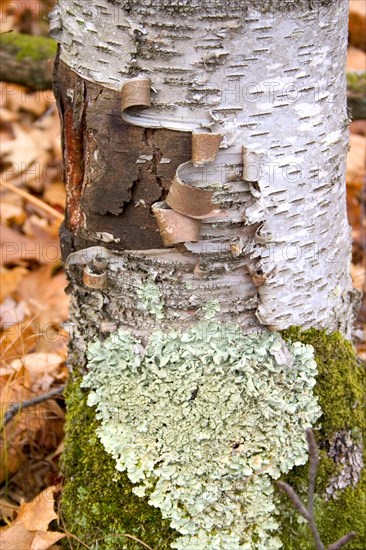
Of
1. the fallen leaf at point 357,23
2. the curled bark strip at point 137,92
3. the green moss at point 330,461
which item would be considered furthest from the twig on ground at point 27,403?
the fallen leaf at point 357,23

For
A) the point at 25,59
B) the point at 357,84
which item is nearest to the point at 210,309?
the point at 357,84

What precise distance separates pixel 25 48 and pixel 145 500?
2.30 meters

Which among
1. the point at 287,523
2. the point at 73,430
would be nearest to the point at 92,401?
the point at 73,430

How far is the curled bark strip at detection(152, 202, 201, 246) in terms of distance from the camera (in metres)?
1.46

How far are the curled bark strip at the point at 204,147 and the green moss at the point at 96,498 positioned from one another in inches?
29.6

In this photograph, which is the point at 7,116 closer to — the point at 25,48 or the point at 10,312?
the point at 25,48

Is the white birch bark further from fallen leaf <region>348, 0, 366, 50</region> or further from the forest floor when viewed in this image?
fallen leaf <region>348, 0, 366, 50</region>

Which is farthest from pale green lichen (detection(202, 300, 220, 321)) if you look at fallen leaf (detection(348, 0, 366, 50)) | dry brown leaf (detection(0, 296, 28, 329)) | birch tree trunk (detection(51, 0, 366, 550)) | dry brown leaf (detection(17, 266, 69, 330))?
fallen leaf (detection(348, 0, 366, 50))

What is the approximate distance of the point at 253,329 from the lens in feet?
5.38

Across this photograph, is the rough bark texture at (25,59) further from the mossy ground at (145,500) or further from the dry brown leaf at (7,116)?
the mossy ground at (145,500)

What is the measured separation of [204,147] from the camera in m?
1.40

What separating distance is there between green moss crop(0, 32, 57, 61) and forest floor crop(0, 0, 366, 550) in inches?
24.6

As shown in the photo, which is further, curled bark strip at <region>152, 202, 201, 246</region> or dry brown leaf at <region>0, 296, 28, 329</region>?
dry brown leaf at <region>0, 296, 28, 329</region>

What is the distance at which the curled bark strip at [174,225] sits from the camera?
1.46m
